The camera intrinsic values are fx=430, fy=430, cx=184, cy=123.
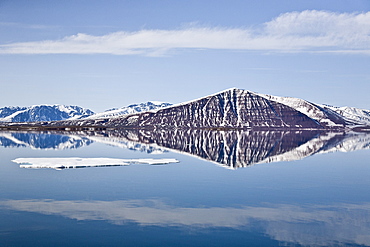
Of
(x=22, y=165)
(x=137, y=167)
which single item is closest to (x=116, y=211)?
(x=137, y=167)

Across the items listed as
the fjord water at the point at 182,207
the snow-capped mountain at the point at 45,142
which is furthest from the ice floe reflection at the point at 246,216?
the snow-capped mountain at the point at 45,142

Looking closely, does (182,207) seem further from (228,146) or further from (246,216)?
(228,146)

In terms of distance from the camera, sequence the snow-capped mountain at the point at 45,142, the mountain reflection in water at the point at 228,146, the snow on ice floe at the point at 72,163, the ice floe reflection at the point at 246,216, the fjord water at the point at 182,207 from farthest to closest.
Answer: the snow-capped mountain at the point at 45,142 < the mountain reflection in water at the point at 228,146 < the snow on ice floe at the point at 72,163 < the ice floe reflection at the point at 246,216 < the fjord water at the point at 182,207

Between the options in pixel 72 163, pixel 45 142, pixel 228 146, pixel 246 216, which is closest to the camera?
pixel 246 216

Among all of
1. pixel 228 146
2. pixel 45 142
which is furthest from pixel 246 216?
pixel 45 142

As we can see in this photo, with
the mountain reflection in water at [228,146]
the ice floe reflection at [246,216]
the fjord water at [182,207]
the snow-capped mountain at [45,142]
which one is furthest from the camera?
the snow-capped mountain at [45,142]

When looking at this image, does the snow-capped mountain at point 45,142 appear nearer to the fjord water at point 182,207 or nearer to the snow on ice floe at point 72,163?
the snow on ice floe at point 72,163

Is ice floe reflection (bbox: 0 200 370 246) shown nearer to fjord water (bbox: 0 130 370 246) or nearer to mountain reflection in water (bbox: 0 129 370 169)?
fjord water (bbox: 0 130 370 246)

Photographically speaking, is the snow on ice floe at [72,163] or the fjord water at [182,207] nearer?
the fjord water at [182,207]

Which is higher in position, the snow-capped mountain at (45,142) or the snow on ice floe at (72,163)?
the snow-capped mountain at (45,142)

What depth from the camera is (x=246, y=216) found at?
29078mm

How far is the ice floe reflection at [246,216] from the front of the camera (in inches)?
988

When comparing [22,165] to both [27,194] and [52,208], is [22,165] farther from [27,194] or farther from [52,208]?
[52,208]

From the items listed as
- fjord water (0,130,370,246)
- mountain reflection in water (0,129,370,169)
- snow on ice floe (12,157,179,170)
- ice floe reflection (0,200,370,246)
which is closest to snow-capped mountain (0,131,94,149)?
mountain reflection in water (0,129,370,169)
